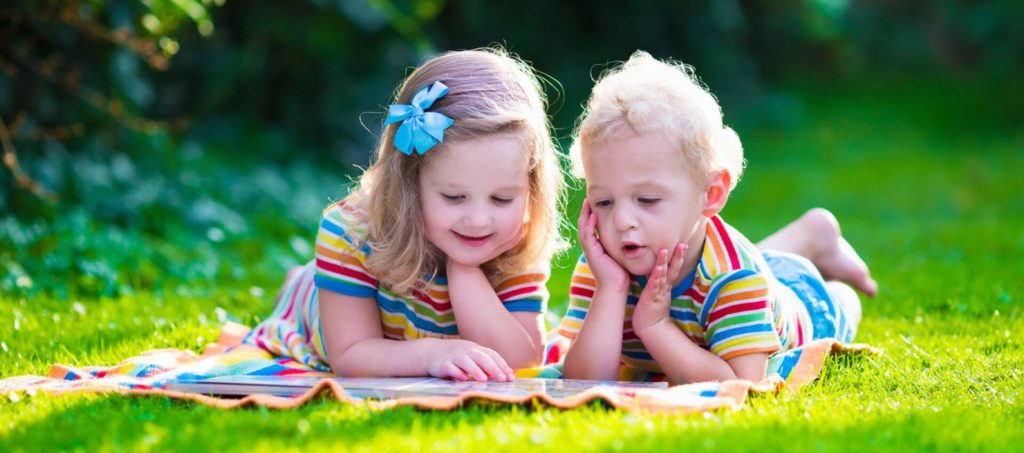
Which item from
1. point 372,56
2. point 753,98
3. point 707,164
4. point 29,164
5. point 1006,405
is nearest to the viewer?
point 1006,405

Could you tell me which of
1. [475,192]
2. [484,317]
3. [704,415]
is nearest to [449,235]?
[475,192]

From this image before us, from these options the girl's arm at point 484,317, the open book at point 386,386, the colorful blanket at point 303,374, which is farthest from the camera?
the girl's arm at point 484,317

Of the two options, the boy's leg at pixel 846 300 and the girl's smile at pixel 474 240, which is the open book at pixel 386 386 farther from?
the boy's leg at pixel 846 300

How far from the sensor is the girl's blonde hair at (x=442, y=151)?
3729 millimetres

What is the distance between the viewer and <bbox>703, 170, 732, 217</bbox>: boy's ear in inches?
148

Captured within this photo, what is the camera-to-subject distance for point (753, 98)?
55.6 feet

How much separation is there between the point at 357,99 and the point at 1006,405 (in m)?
8.73

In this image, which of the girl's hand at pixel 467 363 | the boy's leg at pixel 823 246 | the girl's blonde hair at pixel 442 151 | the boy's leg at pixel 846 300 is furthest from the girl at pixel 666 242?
the boy's leg at pixel 823 246

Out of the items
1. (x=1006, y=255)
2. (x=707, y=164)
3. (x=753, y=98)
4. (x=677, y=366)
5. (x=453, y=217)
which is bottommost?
(x=677, y=366)

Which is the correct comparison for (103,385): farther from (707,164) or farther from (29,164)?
(29,164)

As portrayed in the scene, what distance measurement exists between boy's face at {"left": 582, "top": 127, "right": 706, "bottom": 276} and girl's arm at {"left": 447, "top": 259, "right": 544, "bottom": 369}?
0.49m

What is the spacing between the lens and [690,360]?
12.2 feet

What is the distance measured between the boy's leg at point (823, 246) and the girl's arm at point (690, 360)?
1.44 m

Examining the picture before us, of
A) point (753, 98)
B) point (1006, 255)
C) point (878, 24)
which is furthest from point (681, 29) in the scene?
point (1006, 255)
